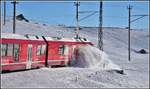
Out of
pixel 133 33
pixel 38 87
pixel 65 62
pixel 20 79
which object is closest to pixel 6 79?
pixel 20 79

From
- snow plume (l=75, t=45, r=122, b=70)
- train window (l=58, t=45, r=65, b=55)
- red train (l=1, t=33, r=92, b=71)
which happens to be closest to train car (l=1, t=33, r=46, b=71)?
red train (l=1, t=33, r=92, b=71)

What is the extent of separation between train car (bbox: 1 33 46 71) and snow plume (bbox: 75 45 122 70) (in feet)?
18.5

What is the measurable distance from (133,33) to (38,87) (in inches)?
3900

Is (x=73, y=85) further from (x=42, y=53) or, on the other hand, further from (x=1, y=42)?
(x=42, y=53)

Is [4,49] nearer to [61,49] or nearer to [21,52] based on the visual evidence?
[21,52]

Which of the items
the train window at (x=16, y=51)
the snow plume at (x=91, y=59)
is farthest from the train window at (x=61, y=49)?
the train window at (x=16, y=51)

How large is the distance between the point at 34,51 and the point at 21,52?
2.07m

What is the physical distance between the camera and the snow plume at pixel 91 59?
1490 inches

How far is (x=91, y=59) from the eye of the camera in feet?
127

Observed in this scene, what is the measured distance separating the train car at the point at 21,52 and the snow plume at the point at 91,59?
222 inches

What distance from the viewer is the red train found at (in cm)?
A: 2762

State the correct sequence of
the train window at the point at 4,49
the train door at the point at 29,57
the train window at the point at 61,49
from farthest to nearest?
the train window at the point at 61,49 → the train door at the point at 29,57 → the train window at the point at 4,49

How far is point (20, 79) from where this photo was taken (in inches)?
932

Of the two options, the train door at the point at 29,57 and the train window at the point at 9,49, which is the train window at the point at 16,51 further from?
the train door at the point at 29,57
